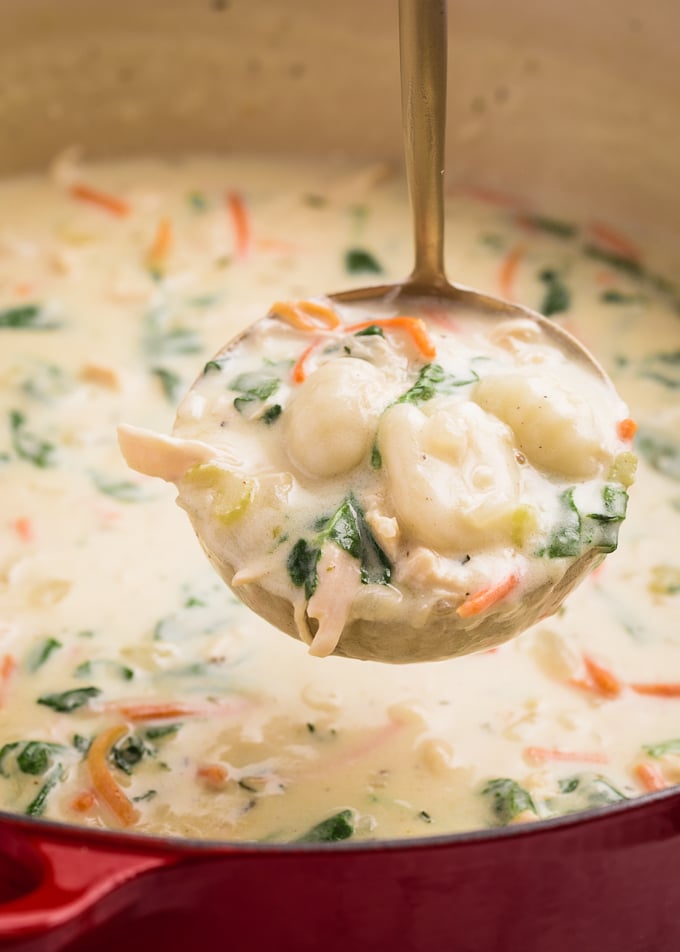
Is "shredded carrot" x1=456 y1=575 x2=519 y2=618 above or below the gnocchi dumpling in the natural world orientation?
below

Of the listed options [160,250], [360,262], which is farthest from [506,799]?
[160,250]

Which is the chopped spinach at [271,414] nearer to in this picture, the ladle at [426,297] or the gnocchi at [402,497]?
the gnocchi at [402,497]

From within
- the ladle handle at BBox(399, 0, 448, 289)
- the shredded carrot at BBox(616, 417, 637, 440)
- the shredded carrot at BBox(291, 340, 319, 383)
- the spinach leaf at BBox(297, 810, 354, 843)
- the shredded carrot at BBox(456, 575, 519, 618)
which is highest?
the ladle handle at BBox(399, 0, 448, 289)

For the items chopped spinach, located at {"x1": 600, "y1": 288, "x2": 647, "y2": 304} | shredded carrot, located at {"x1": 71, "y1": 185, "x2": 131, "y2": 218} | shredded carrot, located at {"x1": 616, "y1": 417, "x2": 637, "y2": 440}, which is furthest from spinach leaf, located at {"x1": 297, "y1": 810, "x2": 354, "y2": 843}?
shredded carrot, located at {"x1": 71, "y1": 185, "x2": 131, "y2": 218}

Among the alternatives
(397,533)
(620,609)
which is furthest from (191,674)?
(620,609)

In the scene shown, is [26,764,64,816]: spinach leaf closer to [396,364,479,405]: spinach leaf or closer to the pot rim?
the pot rim

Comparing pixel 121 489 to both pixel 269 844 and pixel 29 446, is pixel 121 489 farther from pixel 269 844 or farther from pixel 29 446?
pixel 269 844
